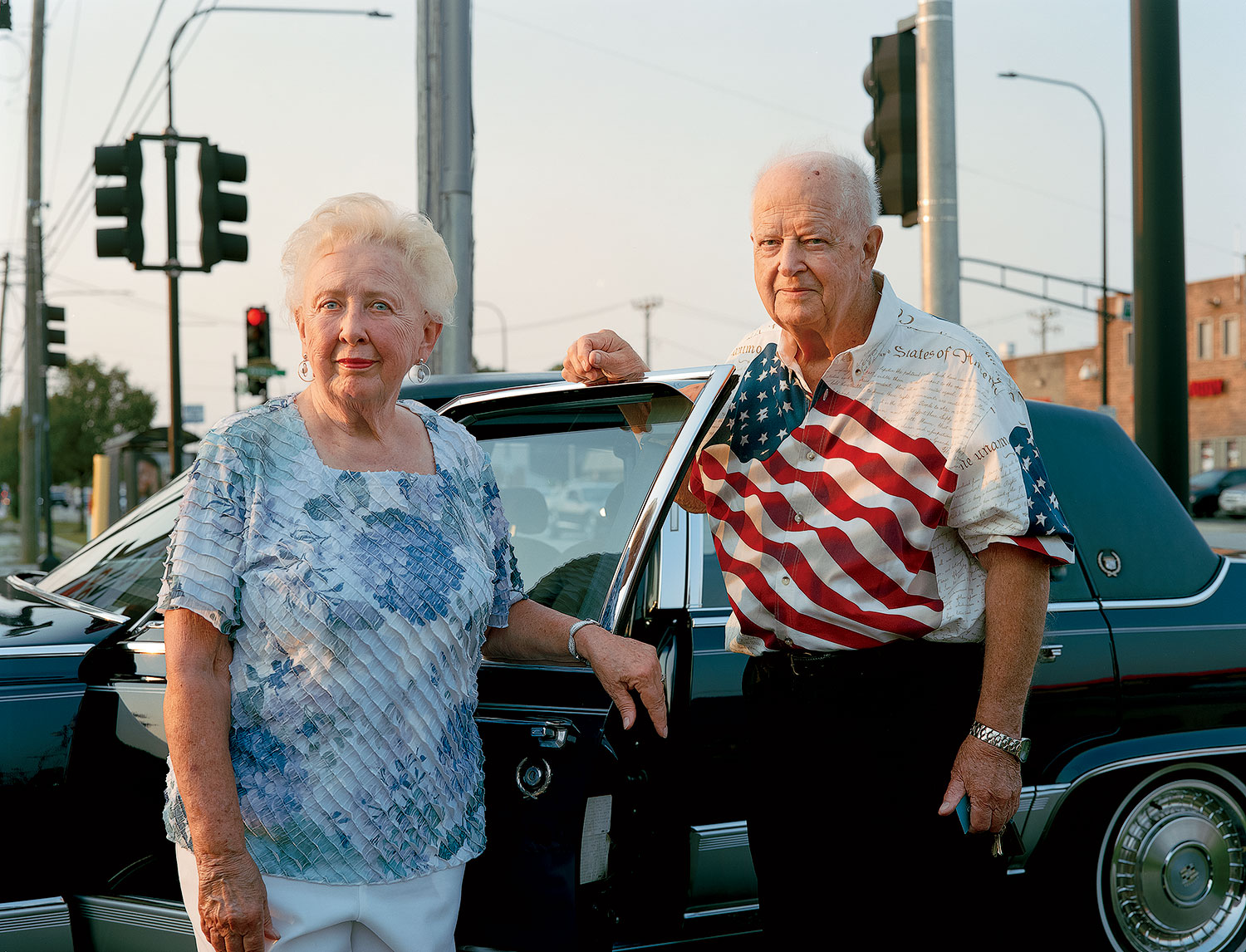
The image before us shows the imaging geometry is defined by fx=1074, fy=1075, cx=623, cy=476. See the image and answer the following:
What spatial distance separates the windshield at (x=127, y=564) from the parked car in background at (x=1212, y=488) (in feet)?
110

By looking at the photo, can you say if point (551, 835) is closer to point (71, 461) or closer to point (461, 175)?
point (461, 175)

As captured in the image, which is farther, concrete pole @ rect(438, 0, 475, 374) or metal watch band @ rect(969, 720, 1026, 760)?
concrete pole @ rect(438, 0, 475, 374)

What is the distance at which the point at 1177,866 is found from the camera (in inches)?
127

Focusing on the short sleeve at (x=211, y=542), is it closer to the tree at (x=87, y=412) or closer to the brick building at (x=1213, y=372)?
the brick building at (x=1213, y=372)

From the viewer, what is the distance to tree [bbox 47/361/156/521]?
58.5 metres

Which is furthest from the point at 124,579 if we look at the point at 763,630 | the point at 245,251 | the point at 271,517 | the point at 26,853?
the point at 245,251

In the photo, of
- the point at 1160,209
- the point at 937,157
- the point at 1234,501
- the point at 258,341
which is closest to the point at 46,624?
the point at 937,157

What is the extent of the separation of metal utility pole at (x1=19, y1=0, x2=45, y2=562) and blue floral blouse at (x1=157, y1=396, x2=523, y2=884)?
1927 centimetres

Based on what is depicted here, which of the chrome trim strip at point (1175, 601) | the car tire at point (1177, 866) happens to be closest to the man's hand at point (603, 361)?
the chrome trim strip at point (1175, 601)

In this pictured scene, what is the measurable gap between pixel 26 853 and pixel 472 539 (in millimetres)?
1279

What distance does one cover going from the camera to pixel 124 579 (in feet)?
9.61

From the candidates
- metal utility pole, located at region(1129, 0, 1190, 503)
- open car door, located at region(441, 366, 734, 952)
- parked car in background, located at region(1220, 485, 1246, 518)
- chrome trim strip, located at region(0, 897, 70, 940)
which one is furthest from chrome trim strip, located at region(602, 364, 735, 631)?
parked car in background, located at region(1220, 485, 1246, 518)

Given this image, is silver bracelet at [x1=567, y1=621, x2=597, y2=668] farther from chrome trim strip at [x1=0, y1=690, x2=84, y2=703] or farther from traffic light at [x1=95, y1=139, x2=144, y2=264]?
traffic light at [x1=95, y1=139, x2=144, y2=264]

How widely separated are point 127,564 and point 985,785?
233 centimetres
